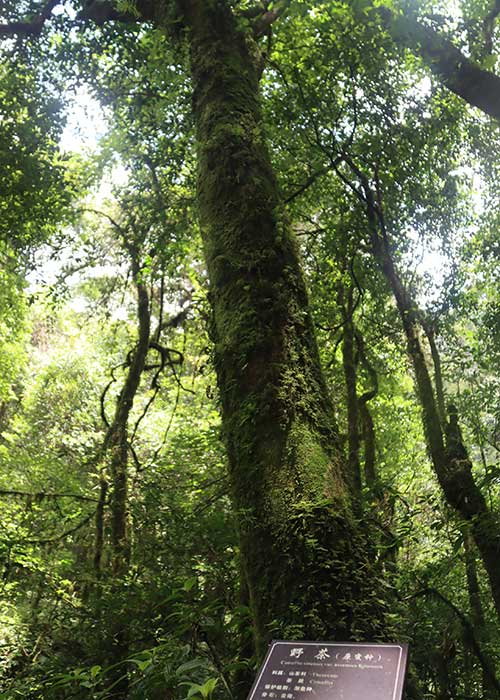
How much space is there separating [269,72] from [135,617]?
24.8 feet

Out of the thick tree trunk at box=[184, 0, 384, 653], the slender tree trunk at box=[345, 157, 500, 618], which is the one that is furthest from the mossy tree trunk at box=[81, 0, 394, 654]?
the slender tree trunk at box=[345, 157, 500, 618]

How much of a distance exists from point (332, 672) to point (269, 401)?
1.21 meters

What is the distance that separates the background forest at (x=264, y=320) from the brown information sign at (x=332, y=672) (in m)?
0.17

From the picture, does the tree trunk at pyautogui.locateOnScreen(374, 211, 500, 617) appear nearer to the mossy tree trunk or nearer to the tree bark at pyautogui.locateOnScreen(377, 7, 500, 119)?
the tree bark at pyautogui.locateOnScreen(377, 7, 500, 119)

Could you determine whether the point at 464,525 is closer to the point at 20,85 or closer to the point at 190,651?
the point at 190,651

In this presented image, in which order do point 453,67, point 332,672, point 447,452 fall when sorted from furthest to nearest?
point 447,452
point 453,67
point 332,672

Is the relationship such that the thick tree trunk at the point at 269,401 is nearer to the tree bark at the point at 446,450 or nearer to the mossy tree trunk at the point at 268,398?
the mossy tree trunk at the point at 268,398


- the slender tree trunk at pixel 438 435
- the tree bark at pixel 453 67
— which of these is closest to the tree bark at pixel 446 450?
the slender tree trunk at pixel 438 435

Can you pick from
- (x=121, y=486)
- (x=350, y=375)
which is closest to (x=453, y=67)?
(x=350, y=375)

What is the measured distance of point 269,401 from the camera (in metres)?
2.68

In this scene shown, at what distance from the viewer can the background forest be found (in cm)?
253

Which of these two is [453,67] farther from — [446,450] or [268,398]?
[446,450]

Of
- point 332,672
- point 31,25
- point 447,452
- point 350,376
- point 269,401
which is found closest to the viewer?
point 332,672

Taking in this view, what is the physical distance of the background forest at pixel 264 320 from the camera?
2533mm
